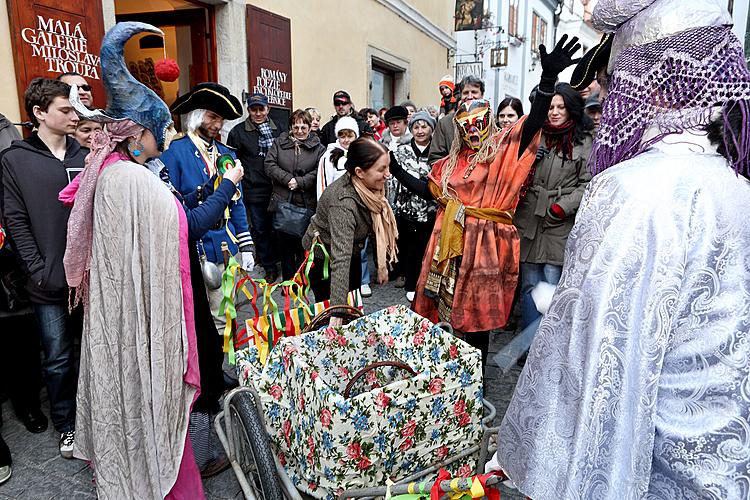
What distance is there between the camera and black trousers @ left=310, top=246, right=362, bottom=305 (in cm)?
317

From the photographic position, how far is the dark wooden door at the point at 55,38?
14.7 ft

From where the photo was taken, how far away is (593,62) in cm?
158

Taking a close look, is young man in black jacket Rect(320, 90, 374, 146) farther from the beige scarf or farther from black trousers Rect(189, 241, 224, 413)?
black trousers Rect(189, 241, 224, 413)

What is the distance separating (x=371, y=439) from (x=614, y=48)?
1.28 m

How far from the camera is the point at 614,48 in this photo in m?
1.29

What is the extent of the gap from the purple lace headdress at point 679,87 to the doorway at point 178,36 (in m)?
6.60

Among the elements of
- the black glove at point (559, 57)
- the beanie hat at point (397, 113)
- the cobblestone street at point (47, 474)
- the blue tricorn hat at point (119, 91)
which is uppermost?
the beanie hat at point (397, 113)

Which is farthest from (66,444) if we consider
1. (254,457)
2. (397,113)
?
(397,113)

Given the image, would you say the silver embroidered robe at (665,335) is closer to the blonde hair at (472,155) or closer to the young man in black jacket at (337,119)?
the blonde hair at (472,155)

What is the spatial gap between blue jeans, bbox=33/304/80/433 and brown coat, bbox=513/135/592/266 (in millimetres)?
2785

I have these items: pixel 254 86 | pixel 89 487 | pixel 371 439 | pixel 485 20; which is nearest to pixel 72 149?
pixel 89 487

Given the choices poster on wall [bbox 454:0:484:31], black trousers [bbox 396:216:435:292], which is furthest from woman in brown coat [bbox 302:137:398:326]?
poster on wall [bbox 454:0:484:31]

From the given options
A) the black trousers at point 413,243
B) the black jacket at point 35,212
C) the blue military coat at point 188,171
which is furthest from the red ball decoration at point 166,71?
the black trousers at point 413,243

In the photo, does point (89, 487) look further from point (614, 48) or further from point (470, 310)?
point (614, 48)
